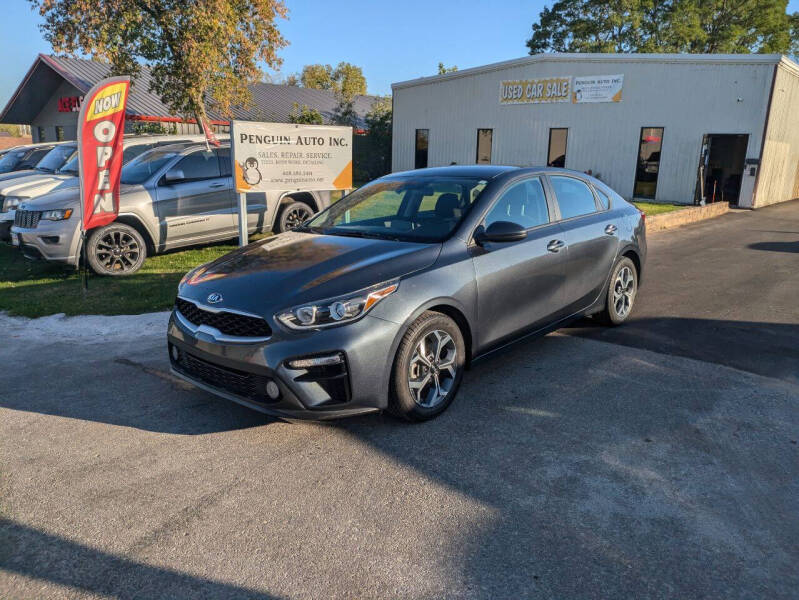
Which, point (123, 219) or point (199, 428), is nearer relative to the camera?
point (199, 428)

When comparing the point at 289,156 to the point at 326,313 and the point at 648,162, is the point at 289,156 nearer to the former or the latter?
the point at 326,313

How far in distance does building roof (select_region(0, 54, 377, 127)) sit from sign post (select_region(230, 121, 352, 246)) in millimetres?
15985

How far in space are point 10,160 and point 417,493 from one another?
15143mm

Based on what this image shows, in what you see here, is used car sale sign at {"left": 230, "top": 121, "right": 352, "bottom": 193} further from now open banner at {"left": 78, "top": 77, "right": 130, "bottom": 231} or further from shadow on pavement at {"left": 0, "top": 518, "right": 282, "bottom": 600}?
shadow on pavement at {"left": 0, "top": 518, "right": 282, "bottom": 600}

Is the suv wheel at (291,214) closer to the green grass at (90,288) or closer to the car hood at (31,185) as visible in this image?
the green grass at (90,288)

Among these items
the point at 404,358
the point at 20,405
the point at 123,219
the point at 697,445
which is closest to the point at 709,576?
the point at 697,445

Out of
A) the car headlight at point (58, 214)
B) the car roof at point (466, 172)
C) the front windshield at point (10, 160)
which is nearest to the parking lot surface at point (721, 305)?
the car roof at point (466, 172)

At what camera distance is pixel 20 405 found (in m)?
4.28

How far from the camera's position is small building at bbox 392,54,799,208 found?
717 inches

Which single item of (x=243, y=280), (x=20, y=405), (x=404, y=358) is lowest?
(x=20, y=405)

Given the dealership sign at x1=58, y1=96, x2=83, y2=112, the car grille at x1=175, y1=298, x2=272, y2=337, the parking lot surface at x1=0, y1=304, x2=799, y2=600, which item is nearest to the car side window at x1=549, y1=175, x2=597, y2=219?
the parking lot surface at x1=0, y1=304, x2=799, y2=600

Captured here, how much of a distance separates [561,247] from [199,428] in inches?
122

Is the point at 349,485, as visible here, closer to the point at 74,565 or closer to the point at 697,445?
the point at 74,565

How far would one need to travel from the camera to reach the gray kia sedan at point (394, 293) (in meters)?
3.49
